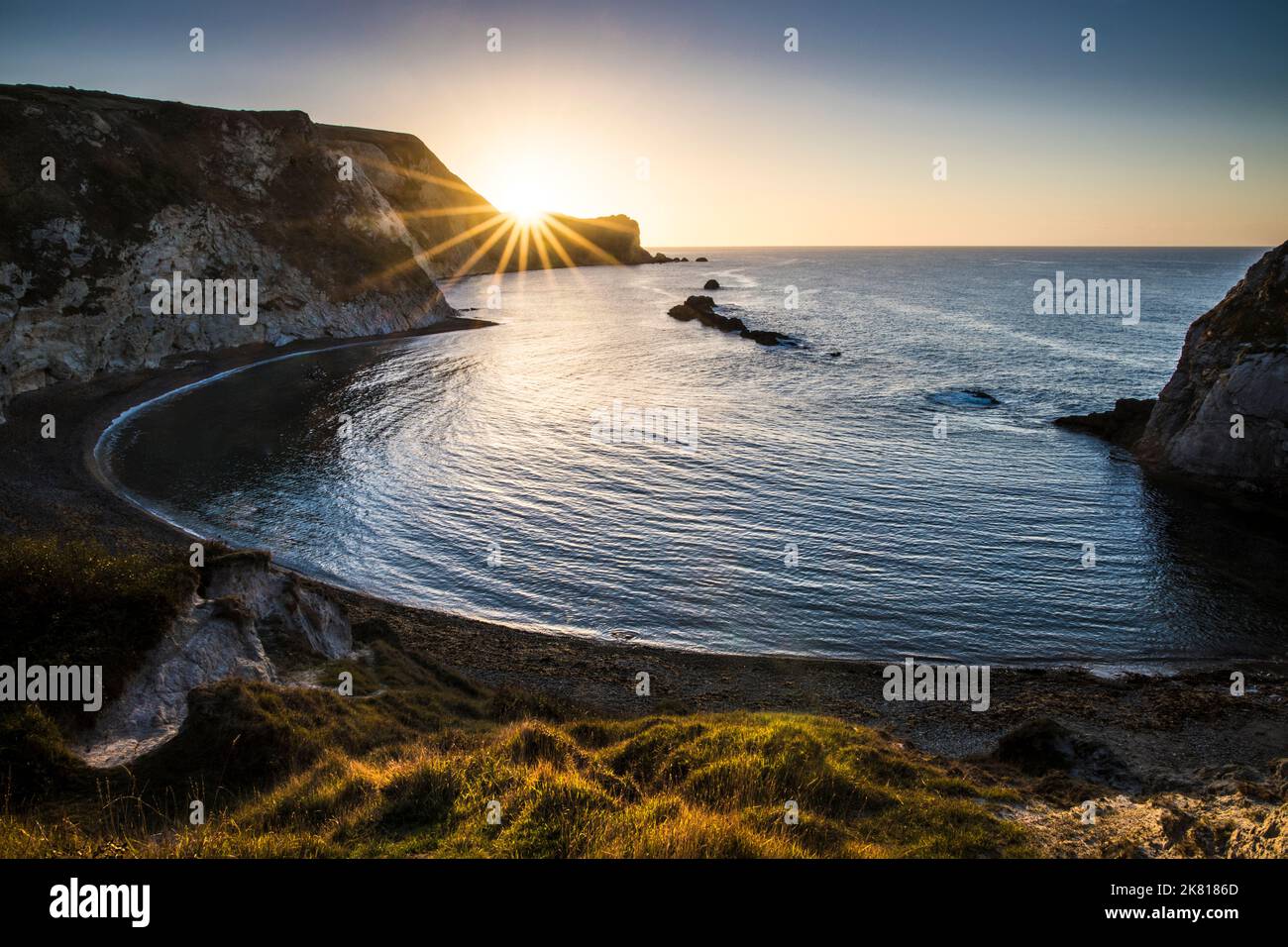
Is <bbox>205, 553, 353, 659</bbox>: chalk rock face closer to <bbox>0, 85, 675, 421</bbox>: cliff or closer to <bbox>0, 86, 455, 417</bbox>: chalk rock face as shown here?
<bbox>0, 85, 675, 421</bbox>: cliff

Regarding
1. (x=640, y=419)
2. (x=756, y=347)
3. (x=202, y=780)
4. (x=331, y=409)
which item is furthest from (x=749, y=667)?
(x=756, y=347)

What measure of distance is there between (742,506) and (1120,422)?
31.6 meters

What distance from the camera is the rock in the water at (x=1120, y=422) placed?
48.3 m

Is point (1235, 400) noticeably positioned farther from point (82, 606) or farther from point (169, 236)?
point (169, 236)

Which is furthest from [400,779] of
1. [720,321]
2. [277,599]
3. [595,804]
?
[720,321]

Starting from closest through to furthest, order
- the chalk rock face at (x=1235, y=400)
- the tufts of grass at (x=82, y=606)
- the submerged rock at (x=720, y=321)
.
A: the tufts of grass at (x=82, y=606), the chalk rock face at (x=1235, y=400), the submerged rock at (x=720, y=321)

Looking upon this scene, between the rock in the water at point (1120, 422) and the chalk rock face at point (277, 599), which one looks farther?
the rock in the water at point (1120, 422)

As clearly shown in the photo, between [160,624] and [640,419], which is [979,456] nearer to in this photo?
[640,419]

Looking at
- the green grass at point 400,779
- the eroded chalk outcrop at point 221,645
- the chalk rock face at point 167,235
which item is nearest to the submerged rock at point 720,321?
the chalk rock face at point 167,235

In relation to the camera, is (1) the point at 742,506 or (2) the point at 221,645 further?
(1) the point at 742,506

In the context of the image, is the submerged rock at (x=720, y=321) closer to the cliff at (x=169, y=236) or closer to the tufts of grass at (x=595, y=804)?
the cliff at (x=169, y=236)

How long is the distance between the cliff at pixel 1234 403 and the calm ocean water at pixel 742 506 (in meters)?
3.27

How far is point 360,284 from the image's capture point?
300ft

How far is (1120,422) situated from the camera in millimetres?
50125
